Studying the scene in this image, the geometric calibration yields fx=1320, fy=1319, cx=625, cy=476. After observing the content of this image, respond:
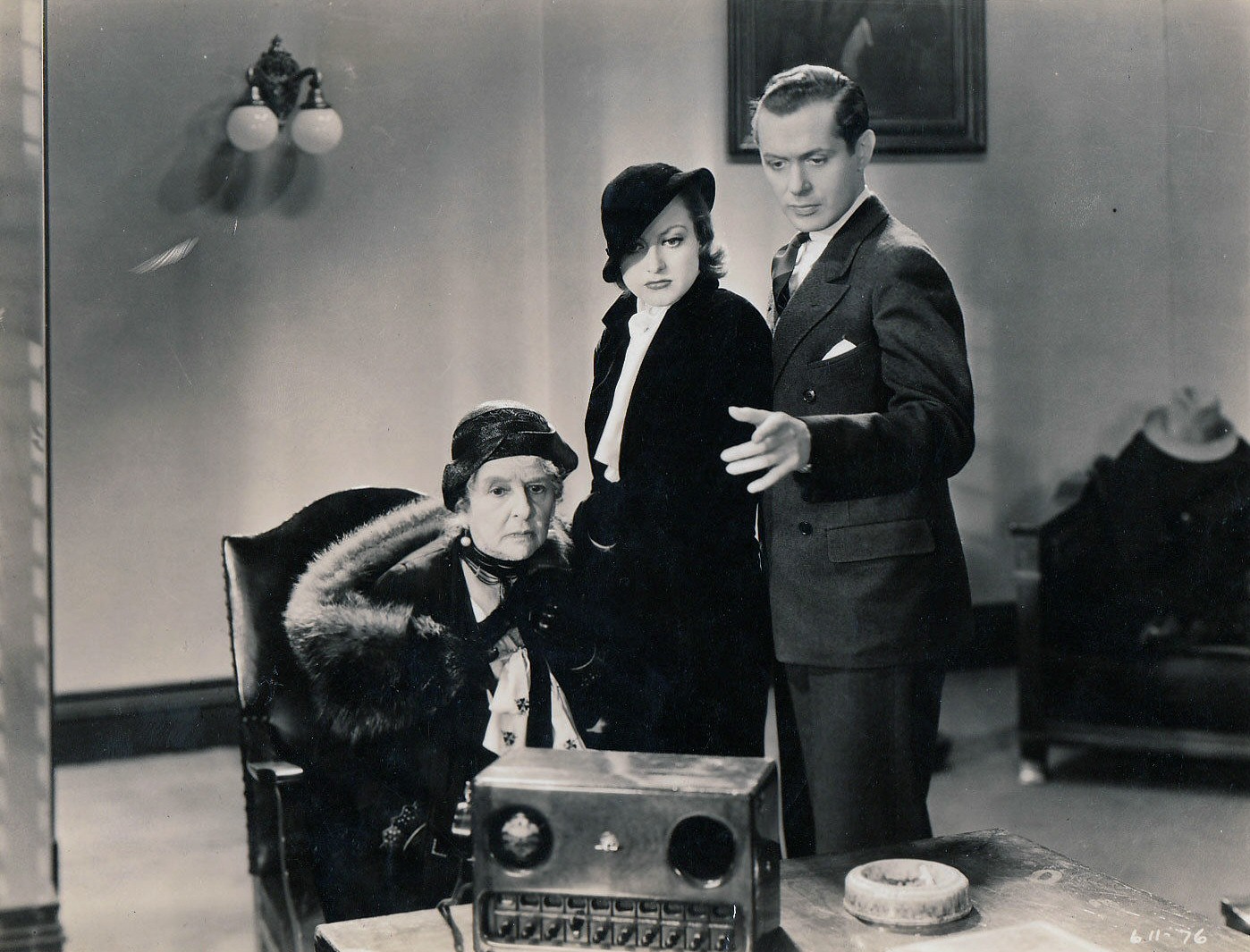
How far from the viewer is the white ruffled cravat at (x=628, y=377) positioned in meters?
2.36

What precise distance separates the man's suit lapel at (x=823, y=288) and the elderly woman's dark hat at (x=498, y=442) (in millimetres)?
420

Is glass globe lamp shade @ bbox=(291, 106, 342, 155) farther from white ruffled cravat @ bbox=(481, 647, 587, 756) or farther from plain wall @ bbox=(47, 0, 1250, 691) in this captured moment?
white ruffled cravat @ bbox=(481, 647, 587, 756)

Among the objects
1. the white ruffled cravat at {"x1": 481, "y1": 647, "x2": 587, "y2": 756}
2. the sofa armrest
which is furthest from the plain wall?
the sofa armrest

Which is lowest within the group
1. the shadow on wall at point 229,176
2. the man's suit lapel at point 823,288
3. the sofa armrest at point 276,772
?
the sofa armrest at point 276,772

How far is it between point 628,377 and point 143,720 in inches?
47.4

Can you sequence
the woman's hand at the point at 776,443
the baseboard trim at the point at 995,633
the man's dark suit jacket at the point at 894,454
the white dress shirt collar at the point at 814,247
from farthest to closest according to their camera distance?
the baseboard trim at the point at 995,633, the white dress shirt collar at the point at 814,247, the man's dark suit jacket at the point at 894,454, the woman's hand at the point at 776,443

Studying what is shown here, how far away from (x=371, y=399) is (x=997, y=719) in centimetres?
195

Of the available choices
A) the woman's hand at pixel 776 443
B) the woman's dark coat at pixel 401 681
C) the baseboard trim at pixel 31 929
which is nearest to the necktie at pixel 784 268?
the woman's hand at pixel 776 443

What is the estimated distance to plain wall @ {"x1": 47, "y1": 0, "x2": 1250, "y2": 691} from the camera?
244cm

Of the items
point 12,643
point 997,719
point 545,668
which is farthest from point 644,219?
point 997,719

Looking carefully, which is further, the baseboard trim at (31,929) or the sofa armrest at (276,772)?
the baseboard trim at (31,929)

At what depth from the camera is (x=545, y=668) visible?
240 cm

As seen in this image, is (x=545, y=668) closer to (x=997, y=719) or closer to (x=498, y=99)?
(x=498, y=99)

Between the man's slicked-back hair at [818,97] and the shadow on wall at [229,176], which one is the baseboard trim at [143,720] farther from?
the man's slicked-back hair at [818,97]
